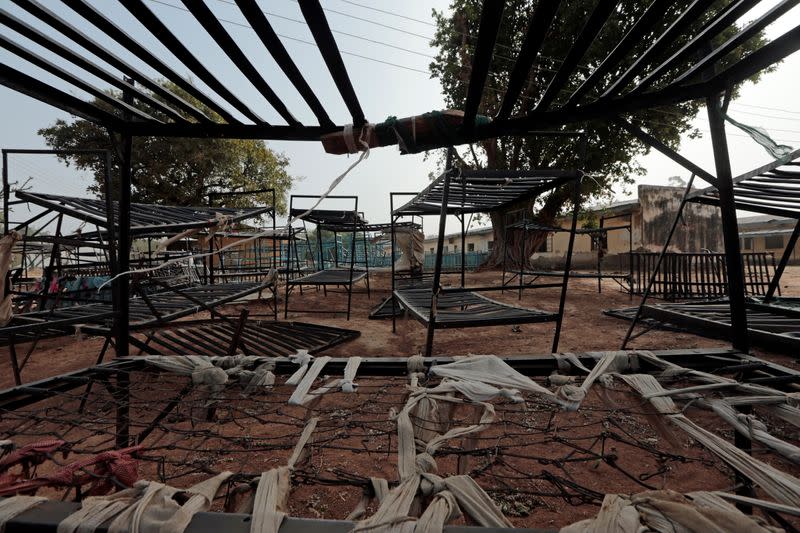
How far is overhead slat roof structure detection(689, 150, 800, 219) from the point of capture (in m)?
1.92

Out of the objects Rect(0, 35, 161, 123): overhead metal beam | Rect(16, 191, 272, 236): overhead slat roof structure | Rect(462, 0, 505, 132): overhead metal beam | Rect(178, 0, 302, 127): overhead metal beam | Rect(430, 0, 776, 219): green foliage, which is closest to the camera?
Rect(462, 0, 505, 132): overhead metal beam

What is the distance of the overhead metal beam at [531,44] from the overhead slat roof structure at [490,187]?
38.4 inches

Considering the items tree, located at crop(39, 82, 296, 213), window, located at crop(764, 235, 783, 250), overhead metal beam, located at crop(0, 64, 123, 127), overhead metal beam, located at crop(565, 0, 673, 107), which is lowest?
overhead metal beam, located at crop(0, 64, 123, 127)

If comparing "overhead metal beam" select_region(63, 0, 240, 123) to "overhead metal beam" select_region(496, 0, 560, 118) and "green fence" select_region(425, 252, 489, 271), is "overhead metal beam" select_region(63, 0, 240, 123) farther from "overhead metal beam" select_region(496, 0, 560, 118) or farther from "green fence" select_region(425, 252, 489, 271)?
"green fence" select_region(425, 252, 489, 271)

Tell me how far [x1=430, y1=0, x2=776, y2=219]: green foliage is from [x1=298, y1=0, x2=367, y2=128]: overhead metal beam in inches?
387

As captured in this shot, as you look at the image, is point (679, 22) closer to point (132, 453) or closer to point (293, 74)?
point (293, 74)

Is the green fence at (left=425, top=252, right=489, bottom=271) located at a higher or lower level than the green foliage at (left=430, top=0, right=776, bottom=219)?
lower

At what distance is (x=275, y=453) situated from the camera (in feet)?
6.10

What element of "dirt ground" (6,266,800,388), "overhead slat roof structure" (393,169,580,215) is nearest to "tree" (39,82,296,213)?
"dirt ground" (6,266,800,388)

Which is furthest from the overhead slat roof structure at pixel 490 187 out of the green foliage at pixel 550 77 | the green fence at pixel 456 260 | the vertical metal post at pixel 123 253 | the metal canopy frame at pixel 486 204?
the green fence at pixel 456 260

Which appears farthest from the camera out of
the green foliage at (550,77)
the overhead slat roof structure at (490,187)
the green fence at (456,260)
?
the green fence at (456,260)

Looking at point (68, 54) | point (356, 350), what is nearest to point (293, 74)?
point (68, 54)

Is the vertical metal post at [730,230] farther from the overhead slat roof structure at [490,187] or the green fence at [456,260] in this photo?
the green fence at [456,260]

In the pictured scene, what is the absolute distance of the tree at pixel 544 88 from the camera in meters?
9.42
